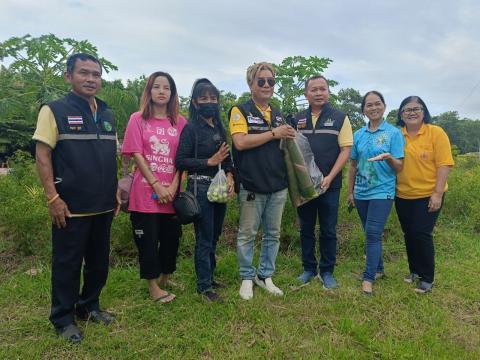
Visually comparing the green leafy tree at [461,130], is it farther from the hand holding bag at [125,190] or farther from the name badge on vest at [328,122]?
the hand holding bag at [125,190]

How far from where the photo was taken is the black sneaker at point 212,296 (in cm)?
334

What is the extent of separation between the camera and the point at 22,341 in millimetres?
2771

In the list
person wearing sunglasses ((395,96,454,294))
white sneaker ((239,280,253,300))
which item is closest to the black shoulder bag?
white sneaker ((239,280,253,300))

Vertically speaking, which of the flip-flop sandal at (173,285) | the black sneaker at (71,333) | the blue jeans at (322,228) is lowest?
the flip-flop sandal at (173,285)

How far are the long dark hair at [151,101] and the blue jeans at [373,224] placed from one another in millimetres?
1978

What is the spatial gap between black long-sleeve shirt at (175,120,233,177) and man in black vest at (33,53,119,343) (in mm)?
528

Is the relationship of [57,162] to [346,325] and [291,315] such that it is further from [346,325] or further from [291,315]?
[346,325]

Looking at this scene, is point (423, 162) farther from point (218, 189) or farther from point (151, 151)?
point (151, 151)

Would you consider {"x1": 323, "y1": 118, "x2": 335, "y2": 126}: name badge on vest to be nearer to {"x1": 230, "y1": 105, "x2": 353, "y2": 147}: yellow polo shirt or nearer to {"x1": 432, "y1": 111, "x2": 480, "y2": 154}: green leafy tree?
{"x1": 230, "y1": 105, "x2": 353, "y2": 147}: yellow polo shirt

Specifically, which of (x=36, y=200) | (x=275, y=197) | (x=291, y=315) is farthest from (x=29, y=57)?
(x=291, y=315)

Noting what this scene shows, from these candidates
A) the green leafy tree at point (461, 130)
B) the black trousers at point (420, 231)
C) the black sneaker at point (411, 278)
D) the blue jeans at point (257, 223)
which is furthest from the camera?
the green leafy tree at point (461, 130)

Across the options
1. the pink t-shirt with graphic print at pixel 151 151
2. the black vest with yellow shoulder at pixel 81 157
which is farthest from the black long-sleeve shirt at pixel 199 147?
the black vest with yellow shoulder at pixel 81 157

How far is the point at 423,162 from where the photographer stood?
11.8ft

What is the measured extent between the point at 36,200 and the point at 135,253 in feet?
4.45
